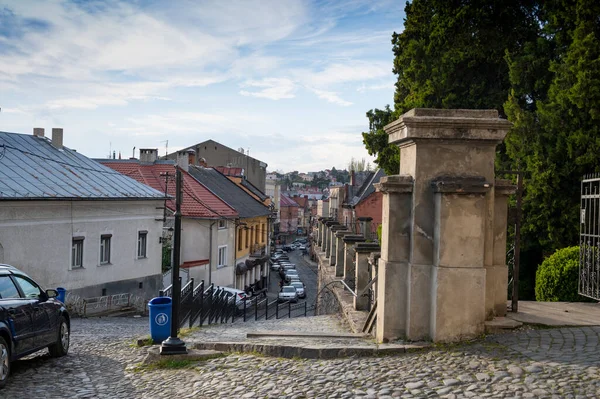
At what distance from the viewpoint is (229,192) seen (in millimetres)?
44031

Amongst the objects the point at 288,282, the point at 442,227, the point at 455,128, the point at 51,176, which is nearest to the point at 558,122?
the point at 455,128

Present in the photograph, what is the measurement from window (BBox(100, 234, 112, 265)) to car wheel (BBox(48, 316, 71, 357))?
15.0m

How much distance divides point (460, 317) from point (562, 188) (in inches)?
478

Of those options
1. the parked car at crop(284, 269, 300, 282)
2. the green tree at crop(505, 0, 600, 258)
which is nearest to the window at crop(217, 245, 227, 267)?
the parked car at crop(284, 269, 300, 282)

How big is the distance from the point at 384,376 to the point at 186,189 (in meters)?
30.2

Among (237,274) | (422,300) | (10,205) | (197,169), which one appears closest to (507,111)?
(422,300)

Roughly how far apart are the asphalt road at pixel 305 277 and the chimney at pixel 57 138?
1590cm

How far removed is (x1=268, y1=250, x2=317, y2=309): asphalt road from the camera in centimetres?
4296

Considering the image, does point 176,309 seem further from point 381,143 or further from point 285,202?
point 285,202

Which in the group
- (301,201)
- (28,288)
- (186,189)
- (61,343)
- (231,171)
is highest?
(231,171)

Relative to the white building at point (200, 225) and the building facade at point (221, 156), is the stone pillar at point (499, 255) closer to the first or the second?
the white building at point (200, 225)

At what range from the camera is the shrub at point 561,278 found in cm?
1354

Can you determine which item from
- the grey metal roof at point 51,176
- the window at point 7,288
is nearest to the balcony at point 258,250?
the grey metal roof at point 51,176

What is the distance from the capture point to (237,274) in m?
38.3
